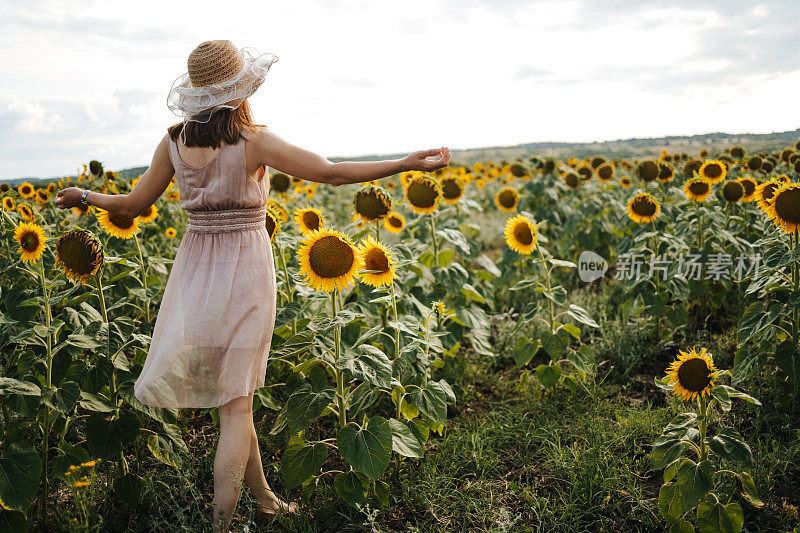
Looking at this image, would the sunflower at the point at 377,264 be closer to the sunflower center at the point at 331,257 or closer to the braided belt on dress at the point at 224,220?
the sunflower center at the point at 331,257

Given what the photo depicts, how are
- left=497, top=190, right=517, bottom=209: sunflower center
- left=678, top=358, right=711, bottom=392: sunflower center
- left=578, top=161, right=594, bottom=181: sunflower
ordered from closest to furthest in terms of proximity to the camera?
left=678, top=358, right=711, bottom=392: sunflower center < left=497, top=190, right=517, bottom=209: sunflower center < left=578, top=161, right=594, bottom=181: sunflower

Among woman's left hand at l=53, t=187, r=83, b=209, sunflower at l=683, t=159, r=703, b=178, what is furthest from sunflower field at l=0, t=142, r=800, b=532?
sunflower at l=683, t=159, r=703, b=178

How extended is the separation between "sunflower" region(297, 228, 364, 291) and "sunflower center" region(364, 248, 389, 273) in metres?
0.11

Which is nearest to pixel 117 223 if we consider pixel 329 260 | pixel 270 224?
pixel 270 224

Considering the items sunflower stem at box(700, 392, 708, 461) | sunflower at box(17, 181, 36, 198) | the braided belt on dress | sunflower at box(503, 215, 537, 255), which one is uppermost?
sunflower at box(17, 181, 36, 198)

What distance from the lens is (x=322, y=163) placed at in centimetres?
210

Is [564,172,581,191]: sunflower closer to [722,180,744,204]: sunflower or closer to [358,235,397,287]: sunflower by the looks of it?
[722,180,744,204]: sunflower

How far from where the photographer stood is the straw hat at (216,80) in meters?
2.05

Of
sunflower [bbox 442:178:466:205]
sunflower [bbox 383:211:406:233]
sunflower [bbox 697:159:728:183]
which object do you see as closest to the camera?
sunflower [bbox 383:211:406:233]

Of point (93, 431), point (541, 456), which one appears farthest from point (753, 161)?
point (93, 431)

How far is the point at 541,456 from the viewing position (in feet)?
9.60

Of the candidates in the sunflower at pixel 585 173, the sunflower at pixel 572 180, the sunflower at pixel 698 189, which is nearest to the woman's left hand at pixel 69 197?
the sunflower at pixel 698 189

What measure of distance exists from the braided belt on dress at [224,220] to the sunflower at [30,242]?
0.89 m

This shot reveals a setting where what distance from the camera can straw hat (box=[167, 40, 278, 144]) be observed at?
205 cm
